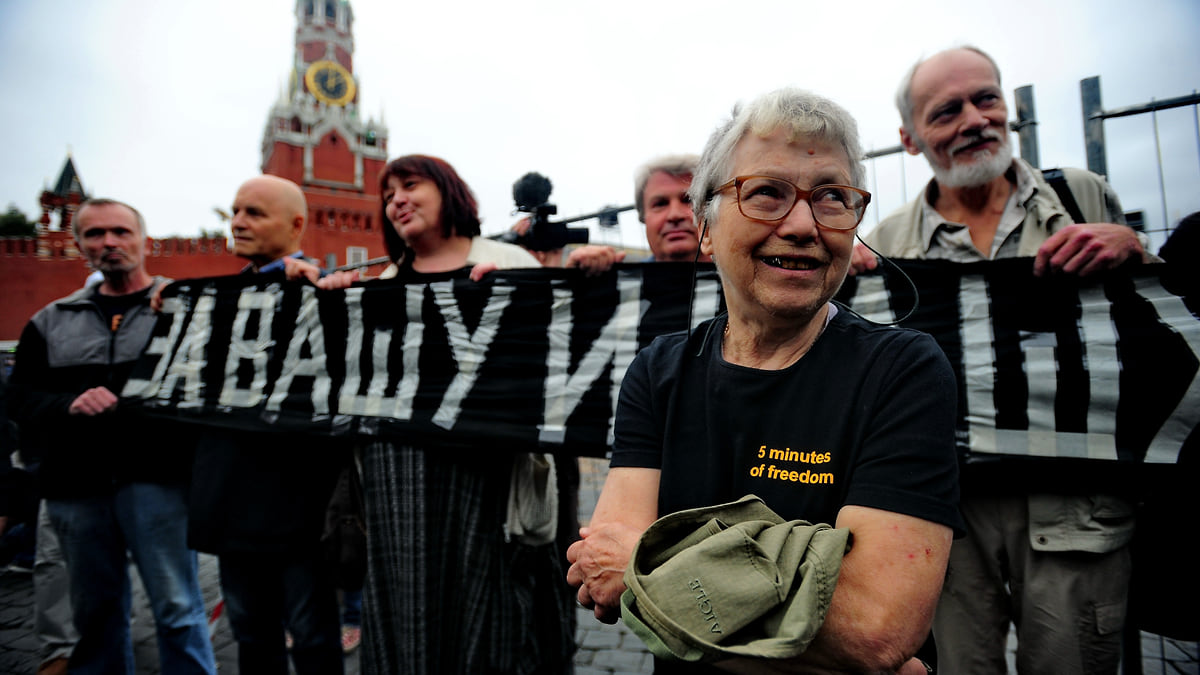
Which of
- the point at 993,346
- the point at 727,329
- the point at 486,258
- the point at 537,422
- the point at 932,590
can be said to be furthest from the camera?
the point at 486,258

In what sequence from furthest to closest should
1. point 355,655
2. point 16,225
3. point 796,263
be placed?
1. point 16,225
2. point 355,655
3. point 796,263

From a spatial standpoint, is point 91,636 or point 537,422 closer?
point 537,422

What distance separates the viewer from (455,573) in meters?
2.52

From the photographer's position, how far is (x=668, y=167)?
298 centimetres

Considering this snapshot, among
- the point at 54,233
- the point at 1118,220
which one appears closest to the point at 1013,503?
the point at 1118,220

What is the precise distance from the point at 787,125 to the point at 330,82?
63.5m

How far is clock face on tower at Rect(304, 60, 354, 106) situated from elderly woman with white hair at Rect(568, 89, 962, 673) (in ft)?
198

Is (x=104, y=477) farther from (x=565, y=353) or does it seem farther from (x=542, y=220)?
(x=542, y=220)

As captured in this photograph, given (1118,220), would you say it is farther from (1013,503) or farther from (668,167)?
(668,167)

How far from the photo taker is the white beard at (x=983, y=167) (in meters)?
2.18

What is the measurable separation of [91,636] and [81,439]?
3.24 feet

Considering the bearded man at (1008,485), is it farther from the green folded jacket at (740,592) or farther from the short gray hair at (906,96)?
the green folded jacket at (740,592)

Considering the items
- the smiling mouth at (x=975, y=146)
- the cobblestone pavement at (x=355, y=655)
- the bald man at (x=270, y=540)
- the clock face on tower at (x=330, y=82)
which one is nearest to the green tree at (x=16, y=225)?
the clock face on tower at (x=330, y=82)

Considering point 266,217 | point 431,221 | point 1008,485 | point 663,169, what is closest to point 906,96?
point 663,169
